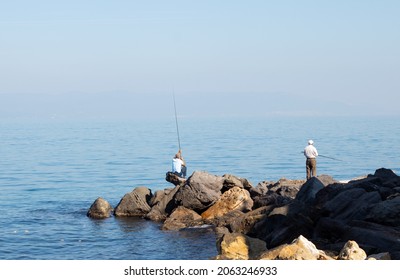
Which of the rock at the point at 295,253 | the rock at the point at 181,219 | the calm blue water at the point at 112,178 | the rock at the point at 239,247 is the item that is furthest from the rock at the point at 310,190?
the rock at the point at 295,253

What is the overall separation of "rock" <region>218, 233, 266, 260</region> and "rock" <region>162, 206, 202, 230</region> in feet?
27.1

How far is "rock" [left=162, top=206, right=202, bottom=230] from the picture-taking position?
25.7 metres

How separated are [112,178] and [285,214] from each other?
1191 inches

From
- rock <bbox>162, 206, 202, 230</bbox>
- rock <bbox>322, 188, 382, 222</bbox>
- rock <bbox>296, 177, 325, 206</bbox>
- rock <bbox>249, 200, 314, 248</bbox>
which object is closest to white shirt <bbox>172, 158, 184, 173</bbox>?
rock <bbox>162, 206, 202, 230</bbox>

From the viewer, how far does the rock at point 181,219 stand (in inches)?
1011

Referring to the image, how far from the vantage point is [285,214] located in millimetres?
20438

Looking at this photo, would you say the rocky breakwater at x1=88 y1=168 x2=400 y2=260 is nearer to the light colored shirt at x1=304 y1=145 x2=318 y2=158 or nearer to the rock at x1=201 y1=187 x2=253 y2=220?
the rock at x1=201 y1=187 x2=253 y2=220

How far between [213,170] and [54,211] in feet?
74.9

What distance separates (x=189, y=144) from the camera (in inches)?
3319

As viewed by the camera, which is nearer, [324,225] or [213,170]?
[324,225]

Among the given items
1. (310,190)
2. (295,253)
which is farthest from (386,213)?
(310,190)

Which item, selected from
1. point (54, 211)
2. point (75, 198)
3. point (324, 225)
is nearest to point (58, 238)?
point (54, 211)

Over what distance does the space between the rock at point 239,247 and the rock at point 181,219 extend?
826cm

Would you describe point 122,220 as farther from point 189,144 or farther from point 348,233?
point 189,144
